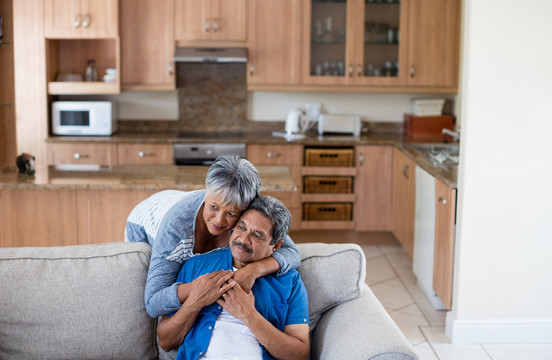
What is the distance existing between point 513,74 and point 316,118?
8.39ft

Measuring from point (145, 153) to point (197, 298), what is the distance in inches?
126

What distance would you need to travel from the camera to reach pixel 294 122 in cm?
545

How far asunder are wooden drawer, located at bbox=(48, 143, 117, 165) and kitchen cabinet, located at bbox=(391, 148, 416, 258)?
2.13 meters

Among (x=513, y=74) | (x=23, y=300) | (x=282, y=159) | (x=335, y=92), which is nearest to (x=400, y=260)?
(x=282, y=159)

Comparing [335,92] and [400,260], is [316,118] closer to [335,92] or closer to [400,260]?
[335,92]

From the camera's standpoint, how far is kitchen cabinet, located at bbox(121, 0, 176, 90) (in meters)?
5.16

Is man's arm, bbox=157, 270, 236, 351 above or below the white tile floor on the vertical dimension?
above

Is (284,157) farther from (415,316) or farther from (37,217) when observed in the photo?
(37,217)

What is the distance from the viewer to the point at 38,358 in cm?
217

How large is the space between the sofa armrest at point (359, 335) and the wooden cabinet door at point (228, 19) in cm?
328

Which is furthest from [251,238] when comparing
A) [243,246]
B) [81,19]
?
[81,19]

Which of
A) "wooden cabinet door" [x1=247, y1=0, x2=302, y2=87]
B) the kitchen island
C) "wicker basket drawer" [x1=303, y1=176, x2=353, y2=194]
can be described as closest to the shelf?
"wooden cabinet door" [x1=247, y1=0, x2=302, y2=87]

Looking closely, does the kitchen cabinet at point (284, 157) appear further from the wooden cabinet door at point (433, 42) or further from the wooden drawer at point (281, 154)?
the wooden cabinet door at point (433, 42)

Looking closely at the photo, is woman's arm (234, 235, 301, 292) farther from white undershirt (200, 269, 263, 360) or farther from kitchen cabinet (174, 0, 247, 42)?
kitchen cabinet (174, 0, 247, 42)
